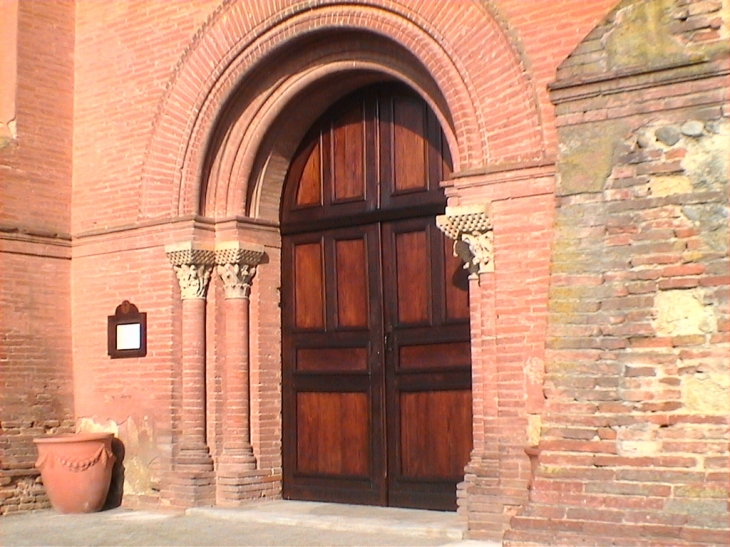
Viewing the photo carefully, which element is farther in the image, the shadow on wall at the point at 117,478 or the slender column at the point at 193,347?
the shadow on wall at the point at 117,478

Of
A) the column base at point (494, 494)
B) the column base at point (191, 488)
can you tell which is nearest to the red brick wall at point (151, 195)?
the column base at point (191, 488)

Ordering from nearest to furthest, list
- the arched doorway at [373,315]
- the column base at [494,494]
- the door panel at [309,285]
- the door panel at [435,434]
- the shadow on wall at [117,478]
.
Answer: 1. the column base at [494,494]
2. the door panel at [435,434]
3. the arched doorway at [373,315]
4. the door panel at [309,285]
5. the shadow on wall at [117,478]

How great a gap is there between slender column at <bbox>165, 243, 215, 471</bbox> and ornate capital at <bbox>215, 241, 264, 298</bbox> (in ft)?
0.37

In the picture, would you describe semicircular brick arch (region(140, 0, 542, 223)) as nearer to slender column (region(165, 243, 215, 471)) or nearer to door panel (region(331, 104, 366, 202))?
slender column (region(165, 243, 215, 471))

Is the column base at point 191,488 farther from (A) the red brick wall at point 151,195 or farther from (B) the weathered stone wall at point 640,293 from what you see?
(B) the weathered stone wall at point 640,293

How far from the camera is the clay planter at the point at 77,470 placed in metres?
9.98

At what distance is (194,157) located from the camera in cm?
1000

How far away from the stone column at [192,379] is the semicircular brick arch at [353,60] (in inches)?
18.4

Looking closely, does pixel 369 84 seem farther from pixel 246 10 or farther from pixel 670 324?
pixel 670 324

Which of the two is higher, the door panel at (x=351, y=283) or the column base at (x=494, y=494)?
the door panel at (x=351, y=283)

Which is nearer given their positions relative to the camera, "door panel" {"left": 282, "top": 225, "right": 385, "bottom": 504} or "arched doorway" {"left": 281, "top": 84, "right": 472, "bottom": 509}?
"arched doorway" {"left": 281, "top": 84, "right": 472, "bottom": 509}

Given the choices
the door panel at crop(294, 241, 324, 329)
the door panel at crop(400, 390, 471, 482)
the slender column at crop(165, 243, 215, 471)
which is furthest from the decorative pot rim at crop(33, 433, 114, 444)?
the door panel at crop(400, 390, 471, 482)

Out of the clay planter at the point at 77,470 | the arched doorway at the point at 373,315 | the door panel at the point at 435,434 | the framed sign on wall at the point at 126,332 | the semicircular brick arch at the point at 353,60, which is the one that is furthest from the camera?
the framed sign on wall at the point at 126,332

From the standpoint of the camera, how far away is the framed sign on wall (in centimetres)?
1024
